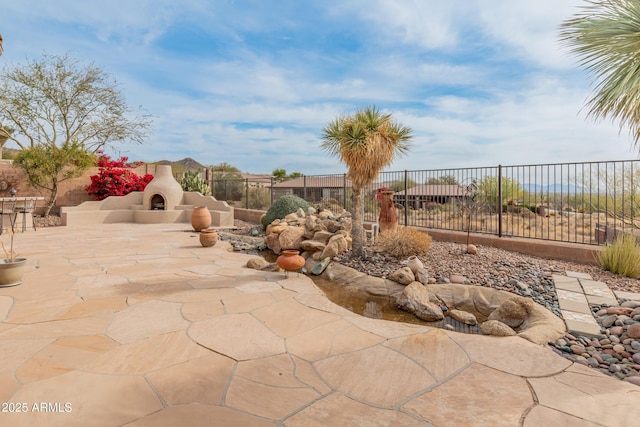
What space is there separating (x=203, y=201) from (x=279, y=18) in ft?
28.1

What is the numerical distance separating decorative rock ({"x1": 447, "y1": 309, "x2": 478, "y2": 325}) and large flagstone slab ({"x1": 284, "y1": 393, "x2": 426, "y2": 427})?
2.30 meters

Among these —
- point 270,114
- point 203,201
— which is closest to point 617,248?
point 270,114

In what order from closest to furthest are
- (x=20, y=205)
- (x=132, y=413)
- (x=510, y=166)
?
(x=132, y=413), (x=510, y=166), (x=20, y=205)

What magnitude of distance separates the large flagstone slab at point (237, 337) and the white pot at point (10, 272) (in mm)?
2952

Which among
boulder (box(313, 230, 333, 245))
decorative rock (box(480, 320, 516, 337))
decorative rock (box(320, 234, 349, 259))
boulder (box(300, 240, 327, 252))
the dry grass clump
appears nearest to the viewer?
decorative rock (box(480, 320, 516, 337))

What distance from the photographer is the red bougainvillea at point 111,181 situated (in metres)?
13.6

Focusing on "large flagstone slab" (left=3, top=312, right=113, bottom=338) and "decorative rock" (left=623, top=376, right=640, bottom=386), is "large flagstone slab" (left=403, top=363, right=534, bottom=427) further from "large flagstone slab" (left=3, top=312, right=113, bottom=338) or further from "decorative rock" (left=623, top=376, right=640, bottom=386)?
"large flagstone slab" (left=3, top=312, right=113, bottom=338)

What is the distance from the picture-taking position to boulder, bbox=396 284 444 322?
12.5 feet

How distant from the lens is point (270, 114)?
12742 mm

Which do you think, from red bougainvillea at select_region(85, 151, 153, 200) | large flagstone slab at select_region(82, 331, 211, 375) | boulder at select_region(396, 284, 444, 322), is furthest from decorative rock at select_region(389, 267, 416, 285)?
red bougainvillea at select_region(85, 151, 153, 200)

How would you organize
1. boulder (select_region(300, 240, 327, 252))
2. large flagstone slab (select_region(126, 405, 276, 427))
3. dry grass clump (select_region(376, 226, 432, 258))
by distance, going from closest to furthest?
large flagstone slab (select_region(126, 405, 276, 427))
dry grass clump (select_region(376, 226, 432, 258))
boulder (select_region(300, 240, 327, 252))

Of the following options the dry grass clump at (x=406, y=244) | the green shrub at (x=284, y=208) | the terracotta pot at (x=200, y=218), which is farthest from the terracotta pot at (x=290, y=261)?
the terracotta pot at (x=200, y=218)

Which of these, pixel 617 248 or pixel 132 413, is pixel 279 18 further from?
pixel 617 248

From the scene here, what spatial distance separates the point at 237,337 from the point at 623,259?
5.99 m
